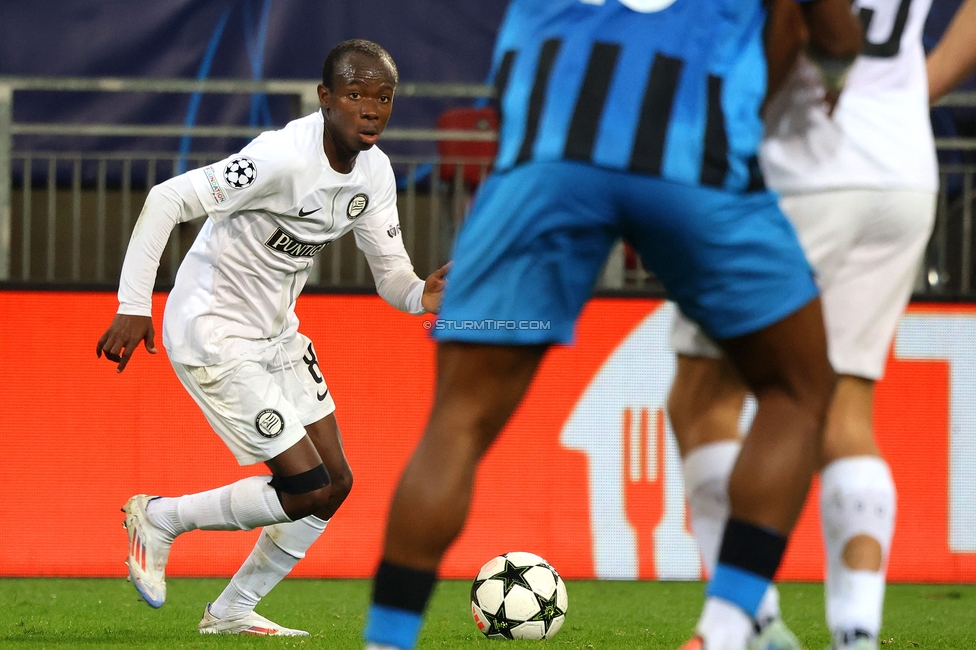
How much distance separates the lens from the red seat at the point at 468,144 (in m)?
7.40

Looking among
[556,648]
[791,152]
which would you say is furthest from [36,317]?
[791,152]

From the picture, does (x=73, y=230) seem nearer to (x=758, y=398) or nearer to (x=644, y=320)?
(x=644, y=320)

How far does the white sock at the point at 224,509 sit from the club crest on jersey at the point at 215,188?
3.33ft

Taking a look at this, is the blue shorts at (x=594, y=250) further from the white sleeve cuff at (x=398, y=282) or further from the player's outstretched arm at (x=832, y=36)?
the white sleeve cuff at (x=398, y=282)

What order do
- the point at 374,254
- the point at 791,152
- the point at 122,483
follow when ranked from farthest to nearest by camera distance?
the point at 122,483, the point at 374,254, the point at 791,152

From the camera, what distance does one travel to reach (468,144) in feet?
24.8

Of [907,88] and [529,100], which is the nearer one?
[529,100]

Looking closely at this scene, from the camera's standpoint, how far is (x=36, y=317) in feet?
22.3

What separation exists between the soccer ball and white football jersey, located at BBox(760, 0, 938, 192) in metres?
2.13

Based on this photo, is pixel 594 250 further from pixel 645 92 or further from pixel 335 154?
pixel 335 154

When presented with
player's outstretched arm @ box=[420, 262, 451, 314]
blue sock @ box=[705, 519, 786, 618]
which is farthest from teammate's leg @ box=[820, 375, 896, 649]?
player's outstretched arm @ box=[420, 262, 451, 314]

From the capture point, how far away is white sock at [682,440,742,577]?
2.95m

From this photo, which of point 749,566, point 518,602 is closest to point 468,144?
point 518,602

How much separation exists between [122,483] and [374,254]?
245 centimetres
